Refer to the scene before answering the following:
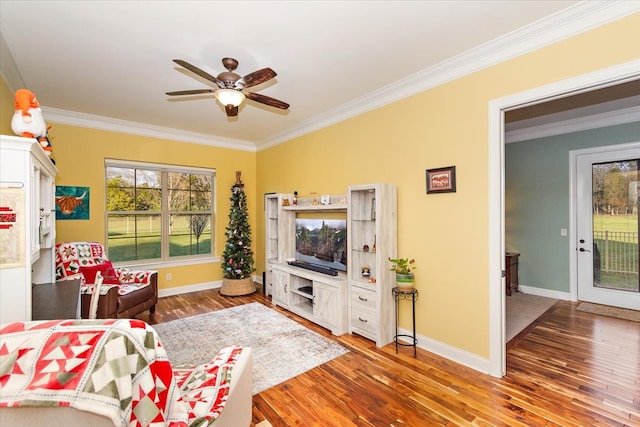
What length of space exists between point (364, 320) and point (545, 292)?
145 inches

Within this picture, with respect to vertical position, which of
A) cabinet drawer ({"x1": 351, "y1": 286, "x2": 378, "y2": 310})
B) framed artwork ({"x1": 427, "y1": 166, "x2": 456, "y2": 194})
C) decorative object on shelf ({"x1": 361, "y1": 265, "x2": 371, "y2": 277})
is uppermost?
framed artwork ({"x1": 427, "y1": 166, "x2": 456, "y2": 194})

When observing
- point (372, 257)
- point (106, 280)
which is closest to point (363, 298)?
point (372, 257)

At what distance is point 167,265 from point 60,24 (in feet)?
12.2

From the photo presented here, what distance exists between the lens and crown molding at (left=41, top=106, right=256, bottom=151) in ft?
13.4

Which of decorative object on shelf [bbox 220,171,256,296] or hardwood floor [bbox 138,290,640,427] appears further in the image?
decorative object on shelf [bbox 220,171,256,296]

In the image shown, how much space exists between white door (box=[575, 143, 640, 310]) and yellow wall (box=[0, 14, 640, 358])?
312 cm

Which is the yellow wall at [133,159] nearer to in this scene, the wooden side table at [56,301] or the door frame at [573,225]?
the wooden side table at [56,301]

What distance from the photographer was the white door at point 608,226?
13.5 feet

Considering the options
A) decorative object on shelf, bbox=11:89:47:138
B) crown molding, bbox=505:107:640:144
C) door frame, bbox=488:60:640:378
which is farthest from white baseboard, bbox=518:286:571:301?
decorative object on shelf, bbox=11:89:47:138

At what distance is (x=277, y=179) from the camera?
538cm

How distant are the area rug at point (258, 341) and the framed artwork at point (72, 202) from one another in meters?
2.19

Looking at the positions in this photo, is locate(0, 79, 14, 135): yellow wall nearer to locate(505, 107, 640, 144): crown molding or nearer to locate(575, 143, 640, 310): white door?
locate(505, 107, 640, 144): crown molding

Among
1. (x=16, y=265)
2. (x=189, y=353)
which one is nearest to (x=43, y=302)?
(x=16, y=265)

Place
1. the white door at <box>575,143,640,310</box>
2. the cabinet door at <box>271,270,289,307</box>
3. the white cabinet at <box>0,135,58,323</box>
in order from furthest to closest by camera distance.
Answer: the cabinet door at <box>271,270,289,307</box> < the white door at <box>575,143,640,310</box> < the white cabinet at <box>0,135,58,323</box>
